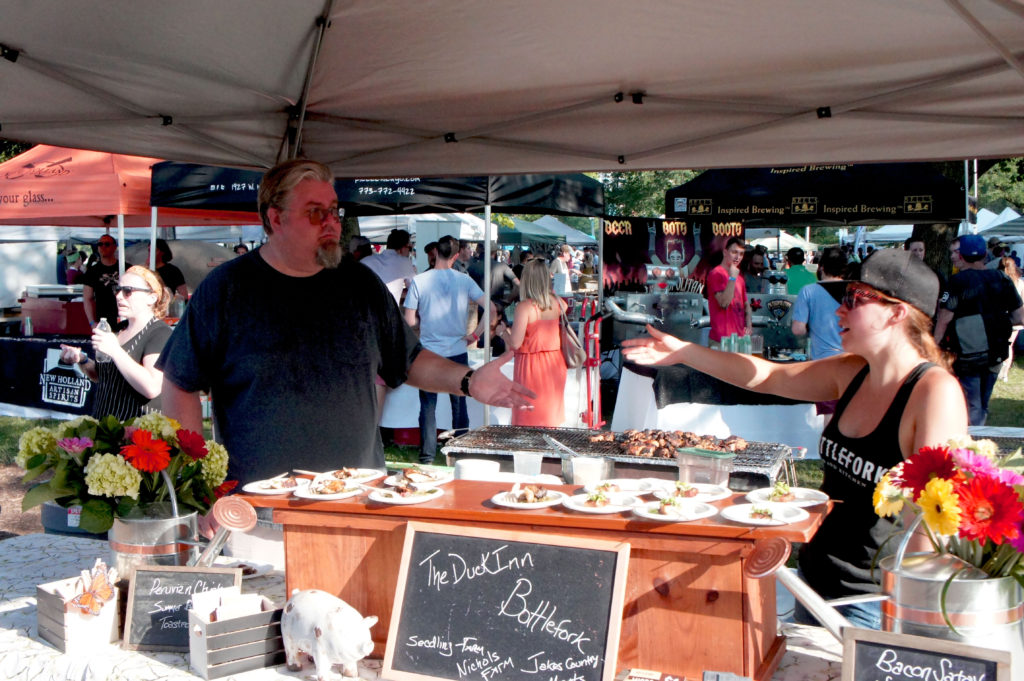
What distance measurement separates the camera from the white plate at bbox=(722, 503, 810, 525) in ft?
5.36

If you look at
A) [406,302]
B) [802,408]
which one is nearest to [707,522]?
[802,408]

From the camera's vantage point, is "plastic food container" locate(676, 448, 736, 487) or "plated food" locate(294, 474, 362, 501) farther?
"plastic food container" locate(676, 448, 736, 487)

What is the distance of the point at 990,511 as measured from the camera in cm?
126

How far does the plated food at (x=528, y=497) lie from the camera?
1.79 meters

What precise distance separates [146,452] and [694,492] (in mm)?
1144

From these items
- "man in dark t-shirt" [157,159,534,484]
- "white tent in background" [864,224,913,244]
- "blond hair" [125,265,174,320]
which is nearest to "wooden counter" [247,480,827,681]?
"man in dark t-shirt" [157,159,534,484]

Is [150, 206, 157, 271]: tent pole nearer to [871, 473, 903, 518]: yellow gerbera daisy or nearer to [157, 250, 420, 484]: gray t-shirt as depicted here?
[157, 250, 420, 484]: gray t-shirt

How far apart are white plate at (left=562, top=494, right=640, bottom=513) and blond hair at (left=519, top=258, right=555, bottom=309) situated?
4.48m

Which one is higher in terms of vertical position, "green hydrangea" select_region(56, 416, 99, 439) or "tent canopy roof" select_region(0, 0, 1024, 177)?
"tent canopy roof" select_region(0, 0, 1024, 177)

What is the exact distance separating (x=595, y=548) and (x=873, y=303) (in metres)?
1.12

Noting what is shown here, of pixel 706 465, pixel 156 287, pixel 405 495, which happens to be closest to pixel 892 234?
pixel 156 287

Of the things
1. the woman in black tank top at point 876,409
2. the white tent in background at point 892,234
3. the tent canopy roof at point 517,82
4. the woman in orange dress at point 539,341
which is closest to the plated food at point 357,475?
the woman in black tank top at point 876,409

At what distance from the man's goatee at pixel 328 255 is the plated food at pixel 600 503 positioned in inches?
50.4

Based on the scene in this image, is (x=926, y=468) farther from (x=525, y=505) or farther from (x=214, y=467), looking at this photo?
→ (x=214, y=467)
